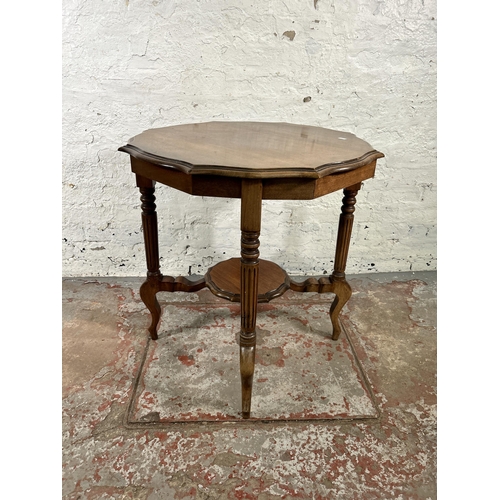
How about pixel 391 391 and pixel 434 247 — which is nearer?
pixel 391 391

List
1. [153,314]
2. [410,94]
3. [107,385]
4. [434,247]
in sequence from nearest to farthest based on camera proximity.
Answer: [107,385]
[153,314]
[410,94]
[434,247]

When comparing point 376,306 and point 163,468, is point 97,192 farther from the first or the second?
point 376,306

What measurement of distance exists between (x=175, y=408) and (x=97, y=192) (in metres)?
1.67

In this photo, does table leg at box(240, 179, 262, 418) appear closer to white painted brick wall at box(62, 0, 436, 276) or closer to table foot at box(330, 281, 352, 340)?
table foot at box(330, 281, 352, 340)

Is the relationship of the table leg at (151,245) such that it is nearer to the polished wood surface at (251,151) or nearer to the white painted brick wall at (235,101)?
the polished wood surface at (251,151)

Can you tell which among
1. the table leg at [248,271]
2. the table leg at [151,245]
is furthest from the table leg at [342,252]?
the table leg at [151,245]

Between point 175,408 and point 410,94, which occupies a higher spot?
Answer: point 410,94

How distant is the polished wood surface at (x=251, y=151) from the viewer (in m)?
1.43

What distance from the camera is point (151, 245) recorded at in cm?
214

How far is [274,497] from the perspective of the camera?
1.51 metres

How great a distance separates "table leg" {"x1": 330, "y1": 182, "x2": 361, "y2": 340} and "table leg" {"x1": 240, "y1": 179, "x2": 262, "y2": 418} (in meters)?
0.76

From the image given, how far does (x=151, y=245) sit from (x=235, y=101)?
1174 mm

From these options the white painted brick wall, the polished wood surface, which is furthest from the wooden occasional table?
the white painted brick wall

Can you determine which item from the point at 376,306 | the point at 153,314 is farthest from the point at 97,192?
the point at 376,306
